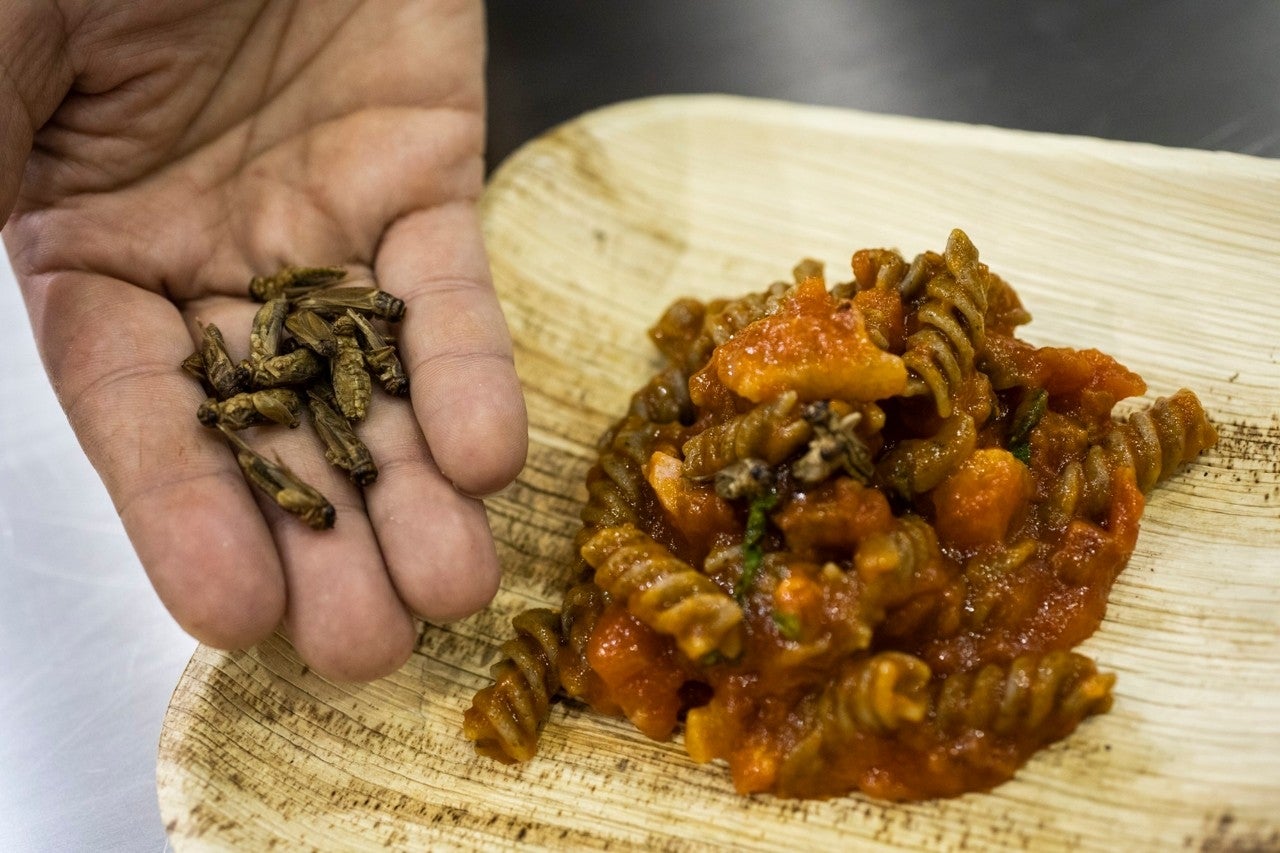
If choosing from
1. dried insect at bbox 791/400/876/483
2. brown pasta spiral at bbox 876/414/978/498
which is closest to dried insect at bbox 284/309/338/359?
dried insect at bbox 791/400/876/483

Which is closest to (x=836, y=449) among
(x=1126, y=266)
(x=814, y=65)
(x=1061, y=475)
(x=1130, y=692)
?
(x=1061, y=475)

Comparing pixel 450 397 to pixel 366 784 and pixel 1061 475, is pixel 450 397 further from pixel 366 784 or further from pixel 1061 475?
pixel 1061 475

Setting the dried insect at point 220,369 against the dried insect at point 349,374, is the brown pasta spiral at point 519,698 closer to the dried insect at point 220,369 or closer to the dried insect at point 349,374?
the dried insect at point 349,374

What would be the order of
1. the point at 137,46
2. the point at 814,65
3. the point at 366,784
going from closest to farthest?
the point at 366,784, the point at 137,46, the point at 814,65

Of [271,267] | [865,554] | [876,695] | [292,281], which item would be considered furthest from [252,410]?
[876,695]

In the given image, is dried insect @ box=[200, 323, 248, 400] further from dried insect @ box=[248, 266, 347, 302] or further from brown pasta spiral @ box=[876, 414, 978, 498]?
brown pasta spiral @ box=[876, 414, 978, 498]
